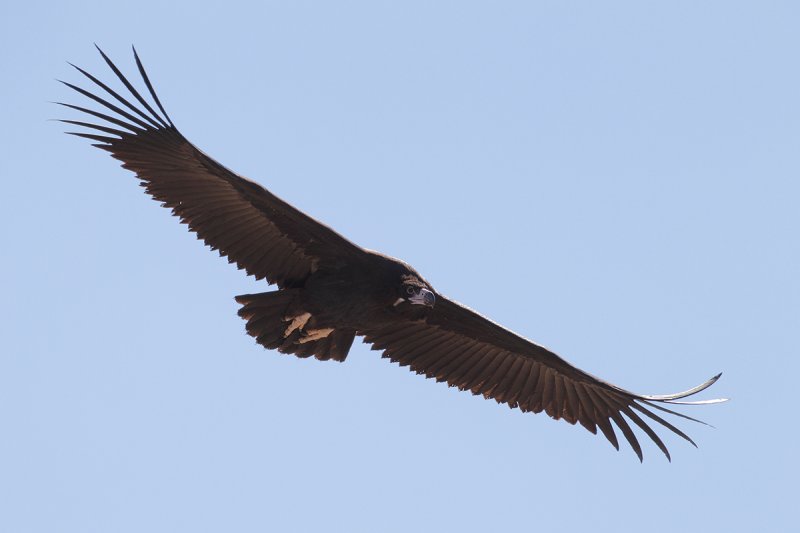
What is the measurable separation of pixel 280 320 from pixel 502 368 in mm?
2690

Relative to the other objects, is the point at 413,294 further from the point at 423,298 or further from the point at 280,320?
the point at 280,320

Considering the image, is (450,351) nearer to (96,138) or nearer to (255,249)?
(255,249)

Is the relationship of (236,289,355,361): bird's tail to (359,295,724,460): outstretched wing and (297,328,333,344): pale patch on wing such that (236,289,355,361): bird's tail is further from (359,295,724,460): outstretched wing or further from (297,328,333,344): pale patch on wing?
(359,295,724,460): outstretched wing

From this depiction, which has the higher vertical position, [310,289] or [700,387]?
[700,387]

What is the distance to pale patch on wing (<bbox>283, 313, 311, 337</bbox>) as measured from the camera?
14.6 m

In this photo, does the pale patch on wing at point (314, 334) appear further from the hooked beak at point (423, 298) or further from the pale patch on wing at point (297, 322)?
the hooked beak at point (423, 298)

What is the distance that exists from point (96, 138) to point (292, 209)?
192cm

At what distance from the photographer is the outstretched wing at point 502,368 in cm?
1553

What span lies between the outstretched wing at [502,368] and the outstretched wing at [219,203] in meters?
1.34

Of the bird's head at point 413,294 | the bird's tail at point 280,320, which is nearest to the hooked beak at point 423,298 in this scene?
the bird's head at point 413,294

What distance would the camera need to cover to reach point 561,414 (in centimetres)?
1598

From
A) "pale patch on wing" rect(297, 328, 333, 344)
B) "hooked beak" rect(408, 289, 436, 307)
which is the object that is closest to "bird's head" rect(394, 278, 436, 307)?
"hooked beak" rect(408, 289, 436, 307)

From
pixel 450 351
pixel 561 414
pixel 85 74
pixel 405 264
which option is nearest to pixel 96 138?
pixel 85 74

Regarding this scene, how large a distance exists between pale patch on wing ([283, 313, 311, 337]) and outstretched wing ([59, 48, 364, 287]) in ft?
1.16
